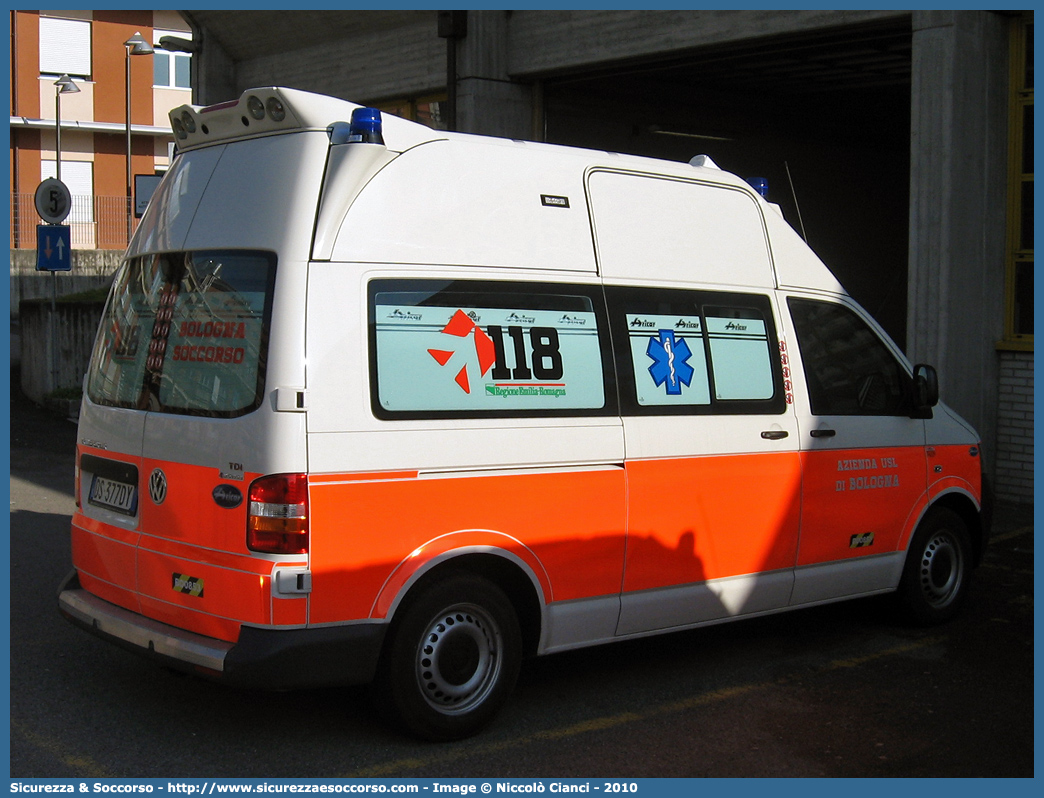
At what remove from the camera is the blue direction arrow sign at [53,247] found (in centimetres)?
1523

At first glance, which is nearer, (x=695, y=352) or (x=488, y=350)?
(x=488, y=350)

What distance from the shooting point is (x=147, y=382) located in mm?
5094

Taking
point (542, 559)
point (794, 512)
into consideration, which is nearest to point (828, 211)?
point (794, 512)

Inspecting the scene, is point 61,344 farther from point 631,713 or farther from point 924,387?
point 631,713

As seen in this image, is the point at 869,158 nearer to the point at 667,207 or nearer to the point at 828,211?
the point at 828,211

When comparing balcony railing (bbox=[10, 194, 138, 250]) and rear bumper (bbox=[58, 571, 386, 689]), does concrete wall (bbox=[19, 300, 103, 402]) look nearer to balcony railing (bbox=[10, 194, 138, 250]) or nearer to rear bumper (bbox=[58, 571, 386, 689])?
rear bumper (bbox=[58, 571, 386, 689])

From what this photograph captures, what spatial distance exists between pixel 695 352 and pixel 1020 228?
6.55 m

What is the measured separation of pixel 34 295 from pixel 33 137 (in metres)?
17.4

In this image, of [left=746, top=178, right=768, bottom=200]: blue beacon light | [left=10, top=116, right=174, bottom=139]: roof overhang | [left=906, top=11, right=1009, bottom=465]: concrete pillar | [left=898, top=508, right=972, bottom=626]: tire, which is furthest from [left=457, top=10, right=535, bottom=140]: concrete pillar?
[left=10, top=116, right=174, bottom=139]: roof overhang

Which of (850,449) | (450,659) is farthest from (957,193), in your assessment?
(450,659)

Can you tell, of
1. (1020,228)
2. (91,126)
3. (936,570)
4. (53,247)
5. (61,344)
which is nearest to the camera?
(936,570)

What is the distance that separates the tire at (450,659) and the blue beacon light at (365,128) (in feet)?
6.00

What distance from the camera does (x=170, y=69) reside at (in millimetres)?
43344

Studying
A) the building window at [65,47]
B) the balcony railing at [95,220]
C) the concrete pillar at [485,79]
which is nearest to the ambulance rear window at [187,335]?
the concrete pillar at [485,79]
